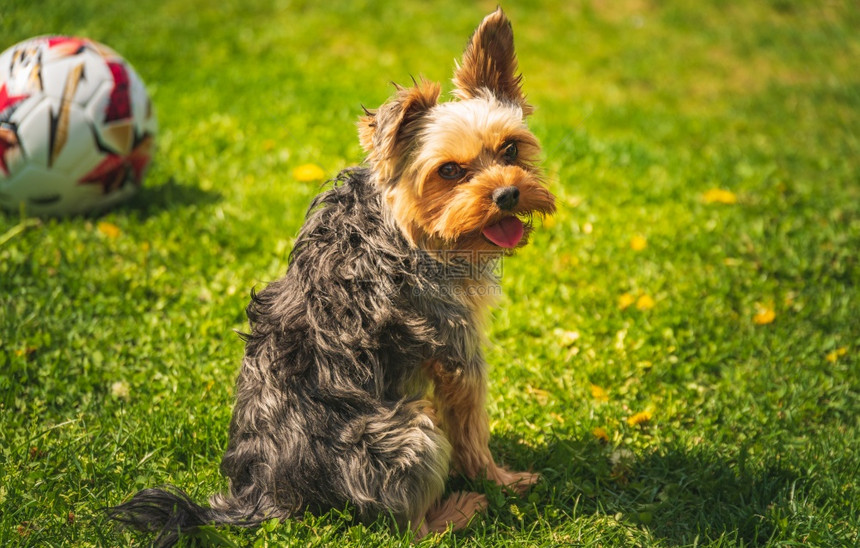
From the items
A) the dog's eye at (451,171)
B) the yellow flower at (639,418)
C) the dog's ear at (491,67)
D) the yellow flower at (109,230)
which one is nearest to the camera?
the dog's eye at (451,171)

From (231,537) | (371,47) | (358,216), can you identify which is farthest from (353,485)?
(371,47)

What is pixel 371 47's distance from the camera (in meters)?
10.5

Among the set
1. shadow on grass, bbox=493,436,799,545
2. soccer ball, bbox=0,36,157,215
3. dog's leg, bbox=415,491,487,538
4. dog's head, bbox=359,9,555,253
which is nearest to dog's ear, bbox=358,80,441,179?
dog's head, bbox=359,9,555,253

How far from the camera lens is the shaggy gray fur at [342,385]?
345 centimetres

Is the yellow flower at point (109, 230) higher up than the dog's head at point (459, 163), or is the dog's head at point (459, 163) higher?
the dog's head at point (459, 163)

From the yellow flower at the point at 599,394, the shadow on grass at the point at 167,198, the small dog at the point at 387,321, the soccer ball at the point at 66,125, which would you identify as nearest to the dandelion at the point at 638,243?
the yellow flower at the point at 599,394

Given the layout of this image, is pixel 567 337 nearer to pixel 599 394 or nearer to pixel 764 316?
pixel 599 394

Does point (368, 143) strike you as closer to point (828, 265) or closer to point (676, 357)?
point (676, 357)

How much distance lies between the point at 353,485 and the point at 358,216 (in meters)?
1.26

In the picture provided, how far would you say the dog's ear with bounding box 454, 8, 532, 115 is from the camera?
3744 mm

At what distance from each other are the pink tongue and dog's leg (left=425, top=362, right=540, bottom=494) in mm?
644

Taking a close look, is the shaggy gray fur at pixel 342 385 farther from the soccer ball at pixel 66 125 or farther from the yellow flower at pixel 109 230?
the soccer ball at pixel 66 125

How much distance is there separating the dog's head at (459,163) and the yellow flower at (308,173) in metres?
3.21

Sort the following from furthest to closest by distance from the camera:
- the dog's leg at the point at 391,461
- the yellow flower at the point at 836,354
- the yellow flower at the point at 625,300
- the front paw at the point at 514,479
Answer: the yellow flower at the point at 625,300 < the yellow flower at the point at 836,354 < the front paw at the point at 514,479 < the dog's leg at the point at 391,461
